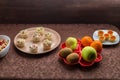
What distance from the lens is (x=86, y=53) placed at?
109cm

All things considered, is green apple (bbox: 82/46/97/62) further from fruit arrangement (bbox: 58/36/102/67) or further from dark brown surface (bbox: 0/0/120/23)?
dark brown surface (bbox: 0/0/120/23)

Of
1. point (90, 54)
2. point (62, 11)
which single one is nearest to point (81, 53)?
point (90, 54)

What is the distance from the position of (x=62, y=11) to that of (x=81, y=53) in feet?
2.17

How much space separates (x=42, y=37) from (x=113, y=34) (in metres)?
0.48

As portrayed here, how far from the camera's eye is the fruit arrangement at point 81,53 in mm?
1081

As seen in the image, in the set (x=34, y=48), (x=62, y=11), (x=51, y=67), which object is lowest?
(x=51, y=67)

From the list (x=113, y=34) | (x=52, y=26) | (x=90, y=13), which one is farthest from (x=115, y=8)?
(x=52, y=26)

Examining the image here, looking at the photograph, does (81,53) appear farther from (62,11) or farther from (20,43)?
(62,11)

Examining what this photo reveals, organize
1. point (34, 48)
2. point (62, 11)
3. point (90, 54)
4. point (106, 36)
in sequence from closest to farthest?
point (90, 54) < point (34, 48) < point (106, 36) < point (62, 11)

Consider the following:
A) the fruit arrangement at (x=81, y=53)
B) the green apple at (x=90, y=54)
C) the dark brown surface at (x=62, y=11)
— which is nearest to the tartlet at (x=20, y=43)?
the fruit arrangement at (x=81, y=53)

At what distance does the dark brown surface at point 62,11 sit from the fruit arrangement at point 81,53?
0.55 metres

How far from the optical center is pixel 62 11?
171cm

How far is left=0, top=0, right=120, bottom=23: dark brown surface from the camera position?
169cm

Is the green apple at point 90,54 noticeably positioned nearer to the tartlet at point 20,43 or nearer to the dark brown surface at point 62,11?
the tartlet at point 20,43
